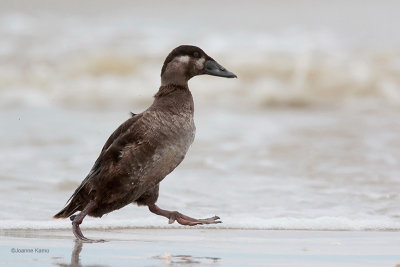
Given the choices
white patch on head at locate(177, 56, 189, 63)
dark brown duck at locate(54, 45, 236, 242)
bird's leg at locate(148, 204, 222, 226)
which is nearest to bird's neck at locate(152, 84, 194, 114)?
dark brown duck at locate(54, 45, 236, 242)

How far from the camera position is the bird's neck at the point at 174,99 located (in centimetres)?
638

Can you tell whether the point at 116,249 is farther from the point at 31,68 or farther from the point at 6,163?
the point at 31,68

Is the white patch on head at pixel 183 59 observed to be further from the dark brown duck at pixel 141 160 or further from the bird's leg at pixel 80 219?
the bird's leg at pixel 80 219

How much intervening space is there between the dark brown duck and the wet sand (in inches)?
7.9

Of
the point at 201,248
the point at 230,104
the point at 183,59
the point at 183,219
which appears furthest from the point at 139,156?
the point at 230,104

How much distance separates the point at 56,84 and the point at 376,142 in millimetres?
8320

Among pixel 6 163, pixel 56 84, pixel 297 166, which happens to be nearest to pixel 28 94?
pixel 56 84

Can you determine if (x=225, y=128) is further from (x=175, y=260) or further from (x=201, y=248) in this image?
(x=175, y=260)

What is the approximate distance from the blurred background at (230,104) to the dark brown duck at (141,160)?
0.43 metres

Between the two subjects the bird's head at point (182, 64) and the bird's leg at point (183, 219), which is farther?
the bird's head at point (182, 64)

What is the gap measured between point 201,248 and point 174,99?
1150 mm

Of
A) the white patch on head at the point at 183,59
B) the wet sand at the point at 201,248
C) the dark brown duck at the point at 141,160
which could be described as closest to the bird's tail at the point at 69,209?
the dark brown duck at the point at 141,160

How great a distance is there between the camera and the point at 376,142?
11016mm

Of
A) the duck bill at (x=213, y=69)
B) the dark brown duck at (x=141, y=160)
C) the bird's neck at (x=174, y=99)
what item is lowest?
the dark brown duck at (x=141, y=160)
